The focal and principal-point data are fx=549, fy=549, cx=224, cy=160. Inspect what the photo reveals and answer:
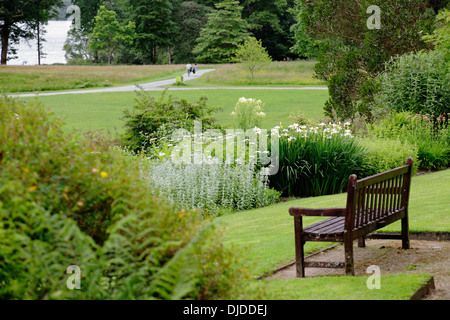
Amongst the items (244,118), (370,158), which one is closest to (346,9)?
(244,118)

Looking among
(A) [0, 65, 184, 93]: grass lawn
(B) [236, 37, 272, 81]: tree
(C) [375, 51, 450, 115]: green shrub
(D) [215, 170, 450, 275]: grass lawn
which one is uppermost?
(B) [236, 37, 272, 81]: tree

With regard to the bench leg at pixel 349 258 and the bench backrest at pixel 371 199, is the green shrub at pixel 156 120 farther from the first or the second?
the bench leg at pixel 349 258

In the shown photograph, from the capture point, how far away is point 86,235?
9.71ft

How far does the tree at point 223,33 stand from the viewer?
57531 mm

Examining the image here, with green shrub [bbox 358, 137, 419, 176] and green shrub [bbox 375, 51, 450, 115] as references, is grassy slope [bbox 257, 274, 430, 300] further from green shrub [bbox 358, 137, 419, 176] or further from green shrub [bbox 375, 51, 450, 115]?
green shrub [bbox 375, 51, 450, 115]

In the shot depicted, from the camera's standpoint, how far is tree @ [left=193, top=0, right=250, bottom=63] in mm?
57531

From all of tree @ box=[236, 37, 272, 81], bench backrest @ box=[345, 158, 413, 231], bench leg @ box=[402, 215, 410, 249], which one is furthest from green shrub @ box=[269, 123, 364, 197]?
tree @ box=[236, 37, 272, 81]

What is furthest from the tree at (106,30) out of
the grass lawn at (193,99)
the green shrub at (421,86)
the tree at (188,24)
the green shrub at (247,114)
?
the green shrub at (421,86)

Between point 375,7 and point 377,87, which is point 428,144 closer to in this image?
point 377,87

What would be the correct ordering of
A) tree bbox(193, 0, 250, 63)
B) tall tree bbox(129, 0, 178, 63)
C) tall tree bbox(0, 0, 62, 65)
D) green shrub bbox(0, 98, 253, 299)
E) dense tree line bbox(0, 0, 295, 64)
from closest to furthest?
green shrub bbox(0, 98, 253, 299) → tall tree bbox(0, 0, 62, 65) → tree bbox(193, 0, 250, 63) → dense tree line bbox(0, 0, 295, 64) → tall tree bbox(129, 0, 178, 63)

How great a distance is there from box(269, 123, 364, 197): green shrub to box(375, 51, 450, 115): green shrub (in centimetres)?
412

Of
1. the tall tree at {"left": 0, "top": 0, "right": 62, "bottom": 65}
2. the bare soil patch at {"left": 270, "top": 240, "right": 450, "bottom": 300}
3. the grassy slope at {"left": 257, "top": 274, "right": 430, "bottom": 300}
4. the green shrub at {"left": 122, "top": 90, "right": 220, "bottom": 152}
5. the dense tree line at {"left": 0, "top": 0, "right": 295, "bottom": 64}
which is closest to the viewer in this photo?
the grassy slope at {"left": 257, "top": 274, "right": 430, "bottom": 300}

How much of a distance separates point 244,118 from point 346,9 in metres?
7.32

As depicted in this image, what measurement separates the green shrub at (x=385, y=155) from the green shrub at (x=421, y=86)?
2382mm
